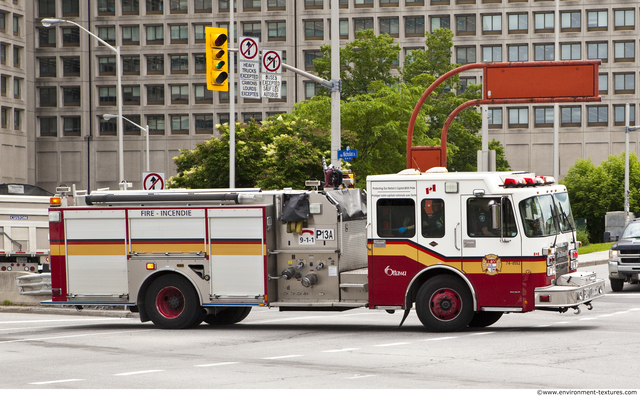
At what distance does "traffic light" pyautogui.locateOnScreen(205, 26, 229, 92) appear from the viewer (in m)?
20.4

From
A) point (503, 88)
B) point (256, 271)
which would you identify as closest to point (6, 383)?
point (256, 271)

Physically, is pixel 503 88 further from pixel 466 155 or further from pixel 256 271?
pixel 466 155

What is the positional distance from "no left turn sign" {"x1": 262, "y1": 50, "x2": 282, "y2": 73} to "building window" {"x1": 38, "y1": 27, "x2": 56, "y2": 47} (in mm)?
70885

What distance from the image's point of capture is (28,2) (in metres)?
89.1

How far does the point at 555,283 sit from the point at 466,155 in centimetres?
5678

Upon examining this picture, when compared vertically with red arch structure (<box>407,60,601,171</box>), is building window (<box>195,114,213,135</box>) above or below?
above

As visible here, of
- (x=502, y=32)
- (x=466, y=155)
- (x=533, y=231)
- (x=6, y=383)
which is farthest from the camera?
(x=502, y=32)

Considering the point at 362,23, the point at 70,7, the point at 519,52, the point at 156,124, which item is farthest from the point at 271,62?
the point at 70,7

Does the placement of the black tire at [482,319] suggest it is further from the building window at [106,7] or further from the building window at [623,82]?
the building window at [106,7]

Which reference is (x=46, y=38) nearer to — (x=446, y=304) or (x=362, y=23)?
(x=362, y=23)

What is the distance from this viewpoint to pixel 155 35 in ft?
292

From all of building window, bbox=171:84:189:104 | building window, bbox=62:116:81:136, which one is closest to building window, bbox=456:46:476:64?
building window, bbox=171:84:189:104

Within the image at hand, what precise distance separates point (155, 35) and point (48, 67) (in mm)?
10914

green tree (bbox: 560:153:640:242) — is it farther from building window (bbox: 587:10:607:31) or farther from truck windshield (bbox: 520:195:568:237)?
truck windshield (bbox: 520:195:568:237)
